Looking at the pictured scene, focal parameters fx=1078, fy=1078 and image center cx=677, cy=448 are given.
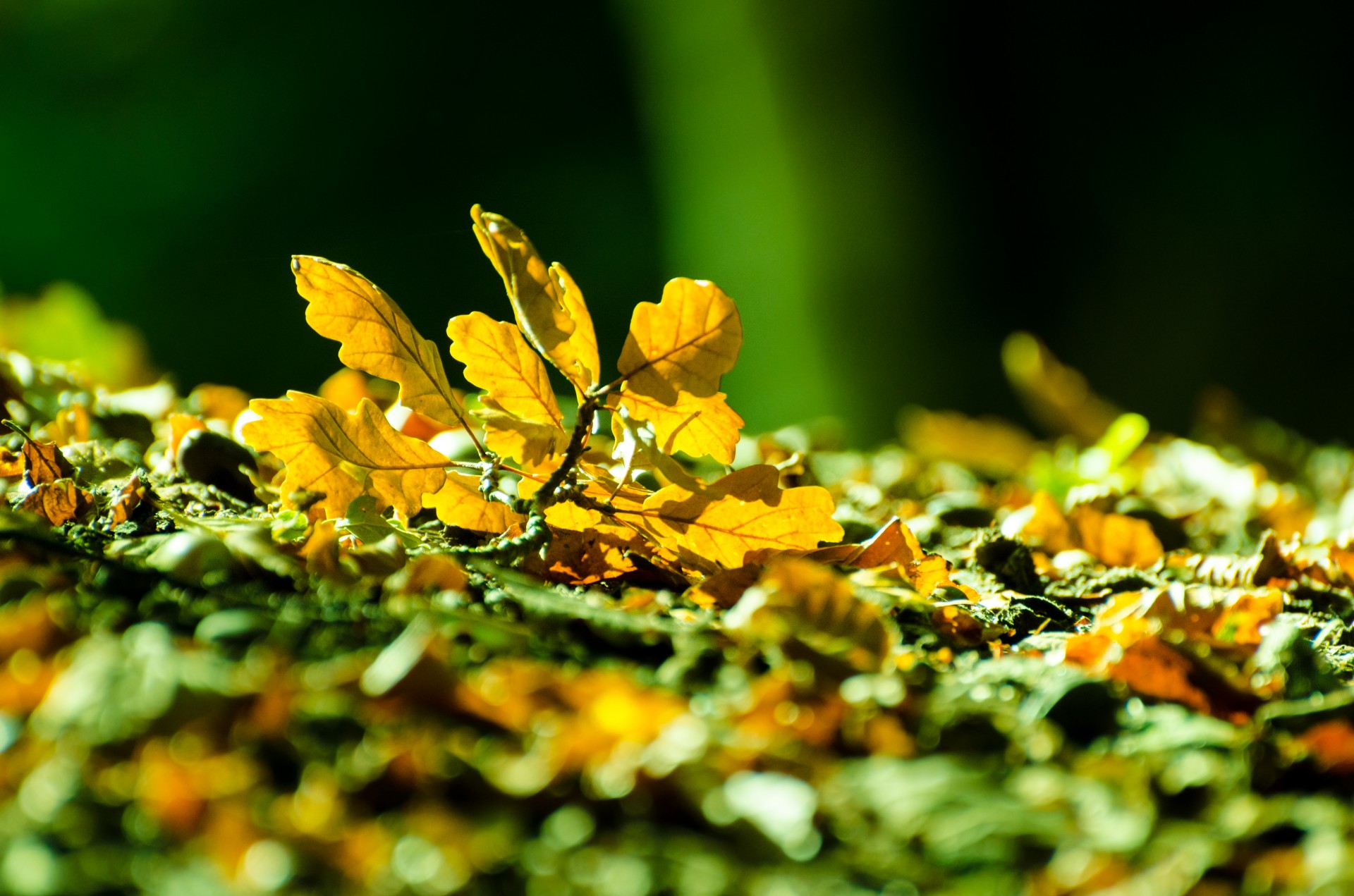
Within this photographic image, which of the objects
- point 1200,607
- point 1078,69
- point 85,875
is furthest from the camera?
point 1078,69

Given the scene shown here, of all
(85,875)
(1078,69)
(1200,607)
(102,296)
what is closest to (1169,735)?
(1200,607)

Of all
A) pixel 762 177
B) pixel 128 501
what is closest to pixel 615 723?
pixel 128 501

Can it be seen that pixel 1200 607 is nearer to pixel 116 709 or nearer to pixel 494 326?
pixel 494 326

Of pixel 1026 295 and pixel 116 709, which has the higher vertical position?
pixel 116 709

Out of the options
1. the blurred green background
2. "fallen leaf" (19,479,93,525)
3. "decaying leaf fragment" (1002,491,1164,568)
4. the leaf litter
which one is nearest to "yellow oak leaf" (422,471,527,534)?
the leaf litter

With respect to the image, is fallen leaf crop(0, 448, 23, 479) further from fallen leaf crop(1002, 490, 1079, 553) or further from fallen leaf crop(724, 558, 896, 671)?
fallen leaf crop(1002, 490, 1079, 553)

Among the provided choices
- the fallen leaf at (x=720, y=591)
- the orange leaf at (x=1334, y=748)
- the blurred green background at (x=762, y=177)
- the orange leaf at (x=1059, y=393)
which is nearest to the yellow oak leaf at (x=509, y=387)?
the fallen leaf at (x=720, y=591)
